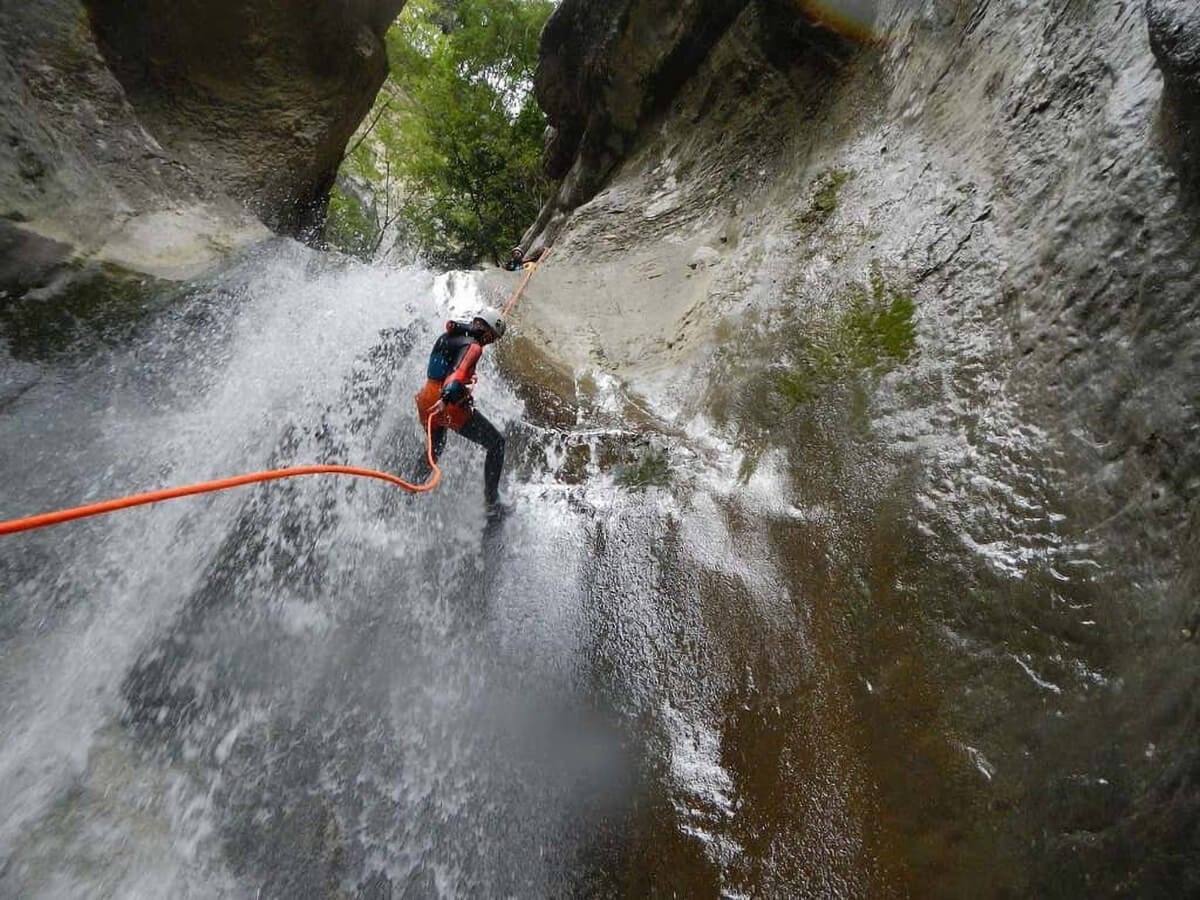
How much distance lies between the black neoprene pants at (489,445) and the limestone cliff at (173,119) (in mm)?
4744

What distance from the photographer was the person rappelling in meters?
4.66

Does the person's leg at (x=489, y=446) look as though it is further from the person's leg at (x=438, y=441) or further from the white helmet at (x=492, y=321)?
the white helmet at (x=492, y=321)

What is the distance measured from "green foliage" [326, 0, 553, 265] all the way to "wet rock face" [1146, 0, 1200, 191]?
1795 centimetres

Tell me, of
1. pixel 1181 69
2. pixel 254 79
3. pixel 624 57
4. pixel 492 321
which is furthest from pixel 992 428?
pixel 254 79

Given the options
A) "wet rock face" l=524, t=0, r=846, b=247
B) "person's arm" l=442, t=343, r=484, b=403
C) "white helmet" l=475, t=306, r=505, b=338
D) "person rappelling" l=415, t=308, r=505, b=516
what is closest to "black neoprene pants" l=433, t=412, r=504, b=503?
"person rappelling" l=415, t=308, r=505, b=516

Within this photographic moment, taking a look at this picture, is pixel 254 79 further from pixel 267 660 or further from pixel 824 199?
pixel 267 660

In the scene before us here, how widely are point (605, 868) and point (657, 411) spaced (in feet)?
12.9

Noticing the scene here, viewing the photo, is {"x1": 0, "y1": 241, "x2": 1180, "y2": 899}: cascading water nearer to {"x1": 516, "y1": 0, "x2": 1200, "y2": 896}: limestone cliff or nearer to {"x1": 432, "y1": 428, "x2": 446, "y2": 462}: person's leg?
{"x1": 516, "y1": 0, "x2": 1200, "y2": 896}: limestone cliff

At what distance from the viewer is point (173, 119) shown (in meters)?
9.18

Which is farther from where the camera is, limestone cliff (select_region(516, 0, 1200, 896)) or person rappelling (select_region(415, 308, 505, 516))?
person rappelling (select_region(415, 308, 505, 516))

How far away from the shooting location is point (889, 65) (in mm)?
6348

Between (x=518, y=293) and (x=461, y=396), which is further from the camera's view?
(x=518, y=293)

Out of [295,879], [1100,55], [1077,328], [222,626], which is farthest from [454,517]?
[1100,55]

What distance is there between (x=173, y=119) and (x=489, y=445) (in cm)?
875
